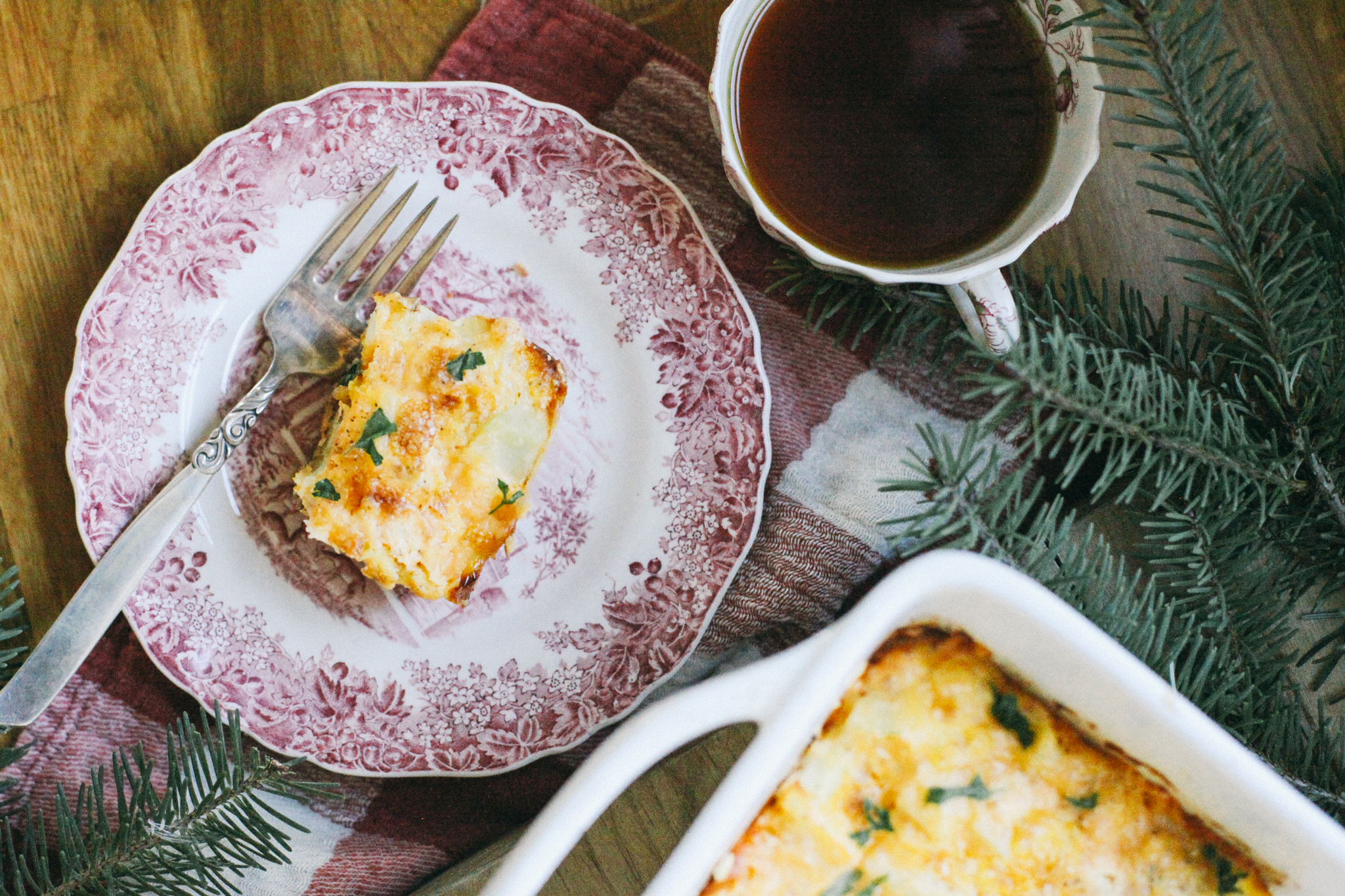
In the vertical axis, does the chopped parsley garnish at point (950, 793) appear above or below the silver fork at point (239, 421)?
below

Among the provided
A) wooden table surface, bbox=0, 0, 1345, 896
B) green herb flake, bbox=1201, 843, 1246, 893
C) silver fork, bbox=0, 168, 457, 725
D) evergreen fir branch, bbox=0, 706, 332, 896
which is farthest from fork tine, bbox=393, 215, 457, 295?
green herb flake, bbox=1201, 843, 1246, 893

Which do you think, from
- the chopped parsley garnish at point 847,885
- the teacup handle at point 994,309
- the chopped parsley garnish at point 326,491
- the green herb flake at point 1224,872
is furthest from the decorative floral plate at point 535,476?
the green herb flake at point 1224,872

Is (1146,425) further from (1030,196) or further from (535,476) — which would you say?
(535,476)

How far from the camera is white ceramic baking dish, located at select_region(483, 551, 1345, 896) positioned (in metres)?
0.96

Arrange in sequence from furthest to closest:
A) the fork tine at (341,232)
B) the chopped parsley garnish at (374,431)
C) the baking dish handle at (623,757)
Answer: the fork tine at (341,232)
the chopped parsley garnish at (374,431)
the baking dish handle at (623,757)

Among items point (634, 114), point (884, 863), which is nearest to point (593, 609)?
A: point (884, 863)

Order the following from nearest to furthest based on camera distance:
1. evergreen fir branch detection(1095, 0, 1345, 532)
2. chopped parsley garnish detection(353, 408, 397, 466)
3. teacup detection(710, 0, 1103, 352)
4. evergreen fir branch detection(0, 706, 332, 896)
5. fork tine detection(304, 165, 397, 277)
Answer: evergreen fir branch detection(1095, 0, 1345, 532)
evergreen fir branch detection(0, 706, 332, 896)
teacup detection(710, 0, 1103, 352)
chopped parsley garnish detection(353, 408, 397, 466)
fork tine detection(304, 165, 397, 277)

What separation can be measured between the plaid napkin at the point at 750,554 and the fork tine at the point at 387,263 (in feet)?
0.82

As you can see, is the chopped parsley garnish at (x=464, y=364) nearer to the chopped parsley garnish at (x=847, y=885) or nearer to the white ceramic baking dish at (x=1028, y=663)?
the white ceramic baking dish at (x=1028, y=663)

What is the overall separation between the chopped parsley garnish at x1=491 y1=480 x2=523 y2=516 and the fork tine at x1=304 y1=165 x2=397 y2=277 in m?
0.44

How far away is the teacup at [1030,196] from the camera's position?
1251 millimetres

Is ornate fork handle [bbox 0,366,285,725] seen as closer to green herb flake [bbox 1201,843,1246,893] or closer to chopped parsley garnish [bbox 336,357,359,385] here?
chopped parsley garnish [bbox 336,357,359,385]

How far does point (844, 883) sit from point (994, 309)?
717mm

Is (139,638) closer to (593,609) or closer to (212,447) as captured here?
(212,447)
